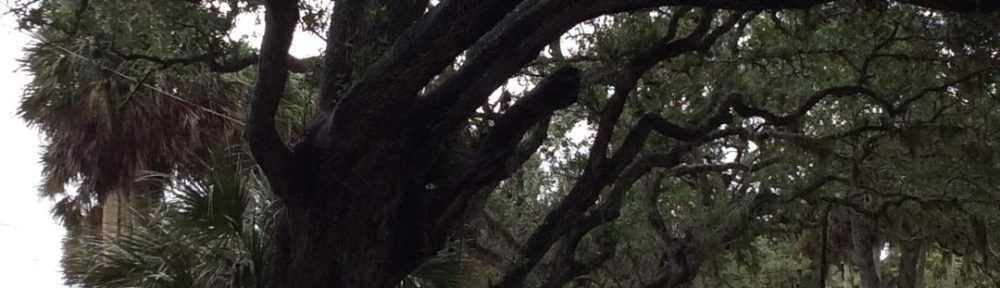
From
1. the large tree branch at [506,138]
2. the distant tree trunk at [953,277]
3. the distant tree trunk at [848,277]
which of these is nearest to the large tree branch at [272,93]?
the large tree branch at [506,138]

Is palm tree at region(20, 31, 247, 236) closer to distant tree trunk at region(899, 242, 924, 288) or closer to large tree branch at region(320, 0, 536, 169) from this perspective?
large tree branch at region(320, 0, 536, 169)

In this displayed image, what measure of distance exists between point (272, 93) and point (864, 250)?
9.25 meters

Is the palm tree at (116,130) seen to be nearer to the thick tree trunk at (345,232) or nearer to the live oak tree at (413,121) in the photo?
the live oak tree at (413,121)

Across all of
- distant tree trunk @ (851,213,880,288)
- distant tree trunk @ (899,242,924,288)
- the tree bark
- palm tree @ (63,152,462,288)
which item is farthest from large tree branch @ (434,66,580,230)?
distant tree trunk @ (899,242,924,288)

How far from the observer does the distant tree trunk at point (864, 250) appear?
40.7 ft

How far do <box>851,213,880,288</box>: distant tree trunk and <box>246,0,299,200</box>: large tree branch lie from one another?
872 cm

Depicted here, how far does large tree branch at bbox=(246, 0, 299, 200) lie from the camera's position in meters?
4.99

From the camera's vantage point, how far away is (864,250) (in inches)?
494

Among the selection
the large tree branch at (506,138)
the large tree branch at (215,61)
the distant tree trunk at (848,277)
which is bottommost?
the large tree branch at (506,138)

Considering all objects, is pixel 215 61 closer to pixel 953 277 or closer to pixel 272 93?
pixel 272 93

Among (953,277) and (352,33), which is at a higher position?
(352,33)

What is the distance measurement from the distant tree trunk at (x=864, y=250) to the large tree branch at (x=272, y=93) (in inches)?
343

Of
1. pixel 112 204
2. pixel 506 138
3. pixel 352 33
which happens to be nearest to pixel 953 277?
pixel 112 204

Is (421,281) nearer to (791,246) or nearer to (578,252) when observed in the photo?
(578,252)
